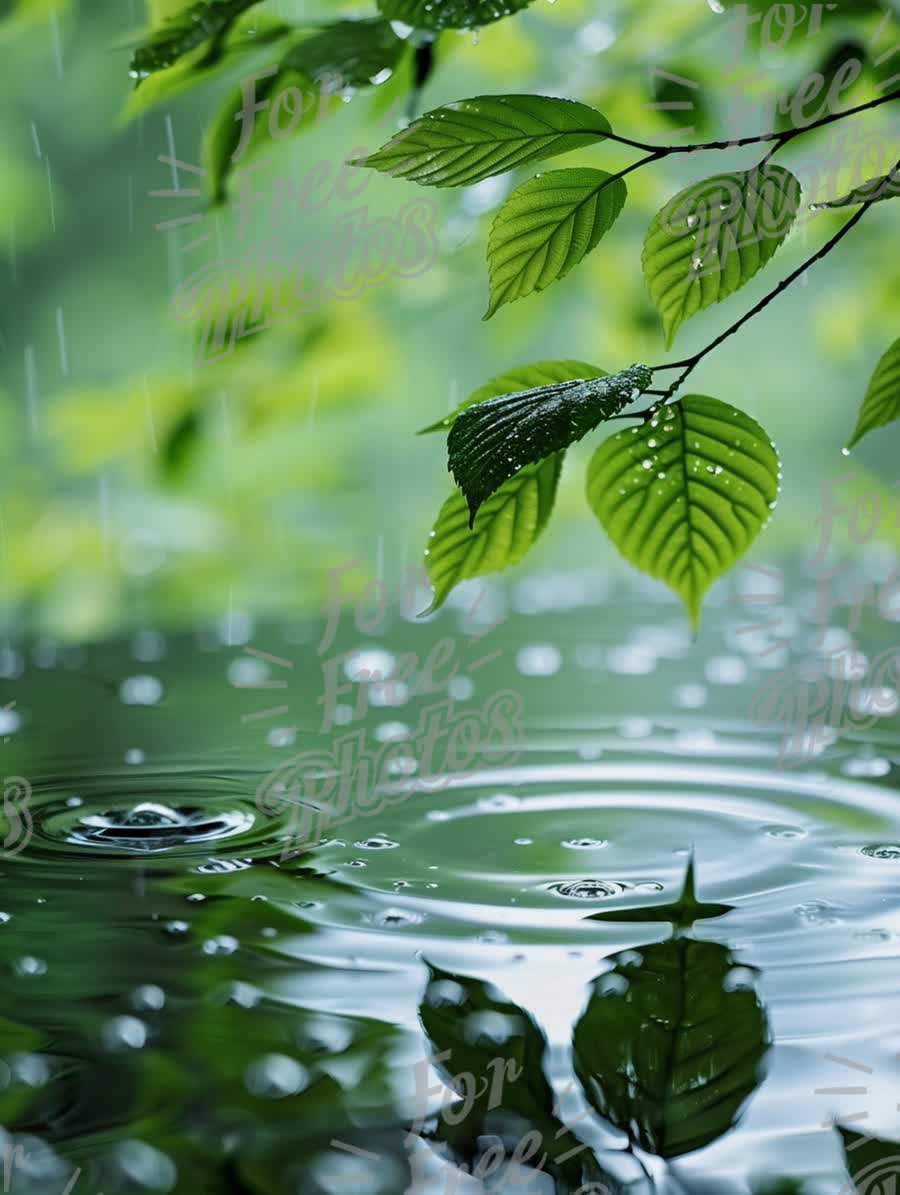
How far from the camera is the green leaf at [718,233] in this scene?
0.86 ft

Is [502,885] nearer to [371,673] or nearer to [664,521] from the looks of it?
[664,521]

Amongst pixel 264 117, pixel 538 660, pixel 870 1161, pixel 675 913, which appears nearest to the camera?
pixel 870 1161

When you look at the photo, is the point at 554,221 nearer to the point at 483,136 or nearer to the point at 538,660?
the point at 483,136

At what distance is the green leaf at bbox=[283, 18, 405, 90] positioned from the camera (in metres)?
0.40

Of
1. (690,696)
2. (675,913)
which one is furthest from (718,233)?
(690,696)

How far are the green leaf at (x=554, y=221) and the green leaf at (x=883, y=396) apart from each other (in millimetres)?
80

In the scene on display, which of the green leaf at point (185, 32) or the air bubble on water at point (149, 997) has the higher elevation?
the green leaf at point (185, 32)

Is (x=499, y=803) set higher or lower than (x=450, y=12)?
lower

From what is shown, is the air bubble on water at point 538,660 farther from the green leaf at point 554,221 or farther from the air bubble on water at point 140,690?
the green leaf at point 554,221

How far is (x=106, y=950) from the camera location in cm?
30

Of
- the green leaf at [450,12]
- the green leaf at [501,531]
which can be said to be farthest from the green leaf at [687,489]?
the green leaf at [450,12]

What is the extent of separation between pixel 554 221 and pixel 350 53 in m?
0.18

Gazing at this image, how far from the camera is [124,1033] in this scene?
256mm

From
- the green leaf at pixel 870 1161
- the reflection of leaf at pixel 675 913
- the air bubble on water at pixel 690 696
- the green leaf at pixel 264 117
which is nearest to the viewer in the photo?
the green leaf at pixel 870 1161
